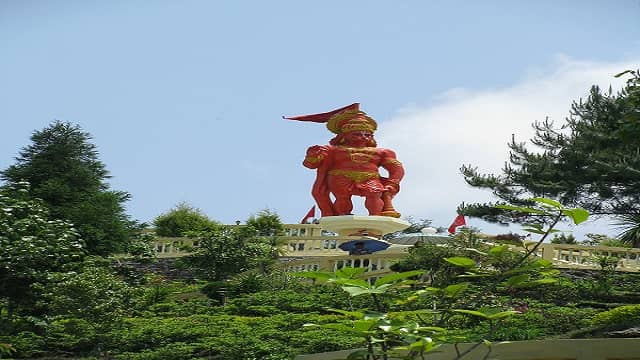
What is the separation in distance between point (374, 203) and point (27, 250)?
9565 millimetres

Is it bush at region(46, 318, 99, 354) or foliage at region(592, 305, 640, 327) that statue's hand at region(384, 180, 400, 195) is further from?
foliage at region(592, 305, 640, 327)

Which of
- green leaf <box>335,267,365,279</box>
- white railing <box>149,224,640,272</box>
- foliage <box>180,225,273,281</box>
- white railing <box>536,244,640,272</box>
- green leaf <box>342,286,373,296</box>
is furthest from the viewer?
white railing <box>536,244,640,272</box>

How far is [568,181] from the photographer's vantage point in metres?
25.0

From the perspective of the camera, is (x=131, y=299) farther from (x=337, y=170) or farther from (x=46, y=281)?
(x=337, y=170)

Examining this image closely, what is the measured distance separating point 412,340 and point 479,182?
2148cm

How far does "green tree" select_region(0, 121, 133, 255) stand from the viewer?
22.6 m

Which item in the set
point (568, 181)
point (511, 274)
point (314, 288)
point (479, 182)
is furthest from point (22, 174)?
point (511, 274)

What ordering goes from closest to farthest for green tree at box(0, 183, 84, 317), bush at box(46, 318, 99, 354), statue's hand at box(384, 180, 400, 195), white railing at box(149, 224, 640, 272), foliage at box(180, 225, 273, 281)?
bush at box(46, 318, 99, 354) → green tree at box(0, 183, 84, 317) → foliage at box(180, 225, 273, 281) → white railing at box(149, 224, 640, 272) → statue's hand at box(384, 180, 400, 195)

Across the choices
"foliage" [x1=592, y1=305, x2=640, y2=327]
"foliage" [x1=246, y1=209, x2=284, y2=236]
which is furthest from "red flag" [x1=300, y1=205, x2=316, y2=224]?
"foliage" [x1=592, y1=305, x2=640, y2=327]

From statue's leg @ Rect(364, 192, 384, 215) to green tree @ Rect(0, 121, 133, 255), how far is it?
18.5ft

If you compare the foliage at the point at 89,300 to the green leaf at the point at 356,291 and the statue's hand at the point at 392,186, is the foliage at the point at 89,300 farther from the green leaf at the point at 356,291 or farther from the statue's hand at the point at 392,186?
the statue's hand at the point at 392,186

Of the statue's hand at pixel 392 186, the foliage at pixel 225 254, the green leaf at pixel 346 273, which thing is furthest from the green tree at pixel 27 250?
the green leaf at pixel 346 273

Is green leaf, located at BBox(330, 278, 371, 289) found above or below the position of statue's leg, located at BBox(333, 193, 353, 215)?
below

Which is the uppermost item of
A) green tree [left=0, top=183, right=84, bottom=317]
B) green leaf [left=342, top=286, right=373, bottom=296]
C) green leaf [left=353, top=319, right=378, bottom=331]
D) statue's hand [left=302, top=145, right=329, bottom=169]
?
statue's hand [left=302, top=145, right=329, bottom=169]
